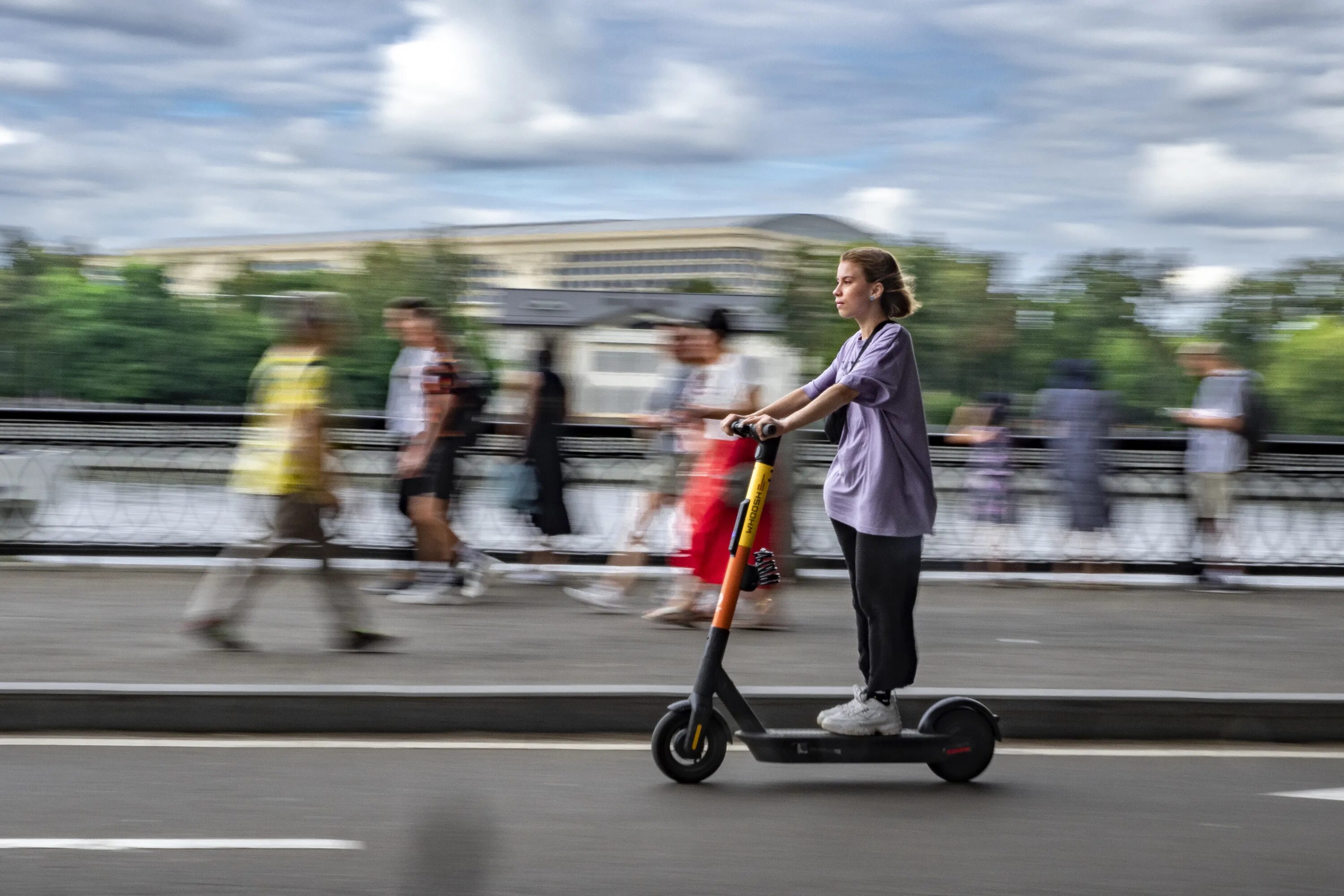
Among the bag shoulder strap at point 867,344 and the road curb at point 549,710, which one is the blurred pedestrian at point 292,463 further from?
the bag shoulder strap at point 867,344

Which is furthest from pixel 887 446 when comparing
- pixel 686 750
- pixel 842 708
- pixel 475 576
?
pixel 475 576

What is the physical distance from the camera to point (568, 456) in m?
10.4

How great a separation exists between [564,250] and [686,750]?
121 metres

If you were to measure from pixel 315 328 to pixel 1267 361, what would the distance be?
17219 mm

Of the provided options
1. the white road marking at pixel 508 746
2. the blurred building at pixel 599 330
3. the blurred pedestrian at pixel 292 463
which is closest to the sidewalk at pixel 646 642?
the blurred pedestrian at pixel 292 463

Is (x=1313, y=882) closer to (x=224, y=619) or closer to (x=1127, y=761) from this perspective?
(x=1127, y=761)

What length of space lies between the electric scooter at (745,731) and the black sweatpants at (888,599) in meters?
0.18

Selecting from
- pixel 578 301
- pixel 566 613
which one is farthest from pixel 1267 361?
pixel 566 613

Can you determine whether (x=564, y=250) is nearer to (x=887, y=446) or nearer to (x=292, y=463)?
(x=292, y=463)

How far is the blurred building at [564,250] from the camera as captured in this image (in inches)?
4038

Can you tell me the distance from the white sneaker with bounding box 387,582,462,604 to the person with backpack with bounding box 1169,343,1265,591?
5044 mm

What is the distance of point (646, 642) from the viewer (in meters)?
7.39

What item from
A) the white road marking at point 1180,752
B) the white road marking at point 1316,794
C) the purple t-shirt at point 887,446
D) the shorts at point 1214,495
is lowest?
the white road marking at point 1180,752

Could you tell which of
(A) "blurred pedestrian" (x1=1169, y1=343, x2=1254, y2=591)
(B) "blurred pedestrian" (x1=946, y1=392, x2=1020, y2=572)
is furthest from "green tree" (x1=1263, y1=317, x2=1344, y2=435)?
(B) "blurred pedestrian" (x1=946, y1=392, x2=1020, y2=572)
